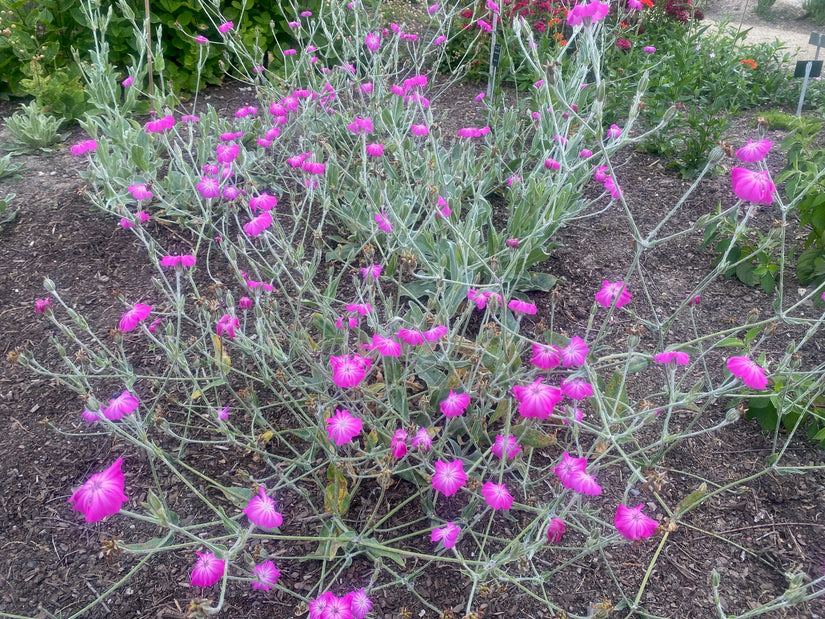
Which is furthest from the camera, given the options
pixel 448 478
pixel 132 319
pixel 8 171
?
pixel 8 171

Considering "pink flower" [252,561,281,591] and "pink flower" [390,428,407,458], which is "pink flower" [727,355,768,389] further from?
"pink flower" [252,561,281,591]

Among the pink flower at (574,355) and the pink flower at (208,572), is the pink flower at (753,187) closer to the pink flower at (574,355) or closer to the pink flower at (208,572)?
the pink flower at (574,355)

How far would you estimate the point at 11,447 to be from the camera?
185 cm

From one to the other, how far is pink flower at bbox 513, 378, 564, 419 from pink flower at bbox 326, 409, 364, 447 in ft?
1.24

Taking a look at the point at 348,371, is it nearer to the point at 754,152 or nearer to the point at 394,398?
the point at 394,398

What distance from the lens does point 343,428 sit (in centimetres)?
136

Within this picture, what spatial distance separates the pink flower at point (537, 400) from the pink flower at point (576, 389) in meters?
0.06

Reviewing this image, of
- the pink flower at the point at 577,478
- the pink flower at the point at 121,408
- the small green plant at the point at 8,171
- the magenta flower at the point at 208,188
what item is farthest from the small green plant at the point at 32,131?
the pink flower at the point at 577,478

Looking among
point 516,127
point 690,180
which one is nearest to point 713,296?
point 690,180

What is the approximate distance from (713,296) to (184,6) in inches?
149

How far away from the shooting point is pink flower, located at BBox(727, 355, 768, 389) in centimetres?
123

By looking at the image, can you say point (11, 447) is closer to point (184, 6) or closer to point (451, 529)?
point (451, 529)

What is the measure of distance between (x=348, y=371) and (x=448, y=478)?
34cm

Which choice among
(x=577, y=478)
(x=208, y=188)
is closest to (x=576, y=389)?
(x=577, y=478)
